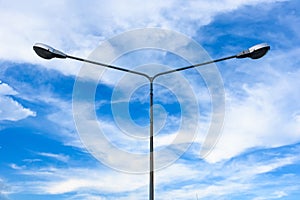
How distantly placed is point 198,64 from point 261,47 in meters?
2.44

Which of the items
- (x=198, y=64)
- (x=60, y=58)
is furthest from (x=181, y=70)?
(x=60, y=58)

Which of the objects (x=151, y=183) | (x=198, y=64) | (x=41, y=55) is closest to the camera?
(x=151, y=183)

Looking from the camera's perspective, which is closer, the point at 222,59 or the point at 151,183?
the point at 151,183

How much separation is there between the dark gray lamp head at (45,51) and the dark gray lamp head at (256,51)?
647 cm

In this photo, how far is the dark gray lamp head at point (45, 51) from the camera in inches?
600

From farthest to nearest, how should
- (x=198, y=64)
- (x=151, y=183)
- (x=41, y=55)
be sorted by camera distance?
(x=198, y=64)
(x=41, y=55)
(x=151, y=183)

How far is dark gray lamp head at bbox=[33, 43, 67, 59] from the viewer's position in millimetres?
15242

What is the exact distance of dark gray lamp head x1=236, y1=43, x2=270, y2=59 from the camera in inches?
603

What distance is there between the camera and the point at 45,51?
15.4 metres

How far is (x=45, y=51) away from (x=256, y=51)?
7228mm

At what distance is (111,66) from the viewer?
16516mm

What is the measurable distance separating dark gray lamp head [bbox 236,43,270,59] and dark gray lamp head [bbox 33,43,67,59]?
6474mm

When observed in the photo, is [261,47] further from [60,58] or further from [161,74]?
[60,58]

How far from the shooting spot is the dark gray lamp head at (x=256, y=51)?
50.3 feet
